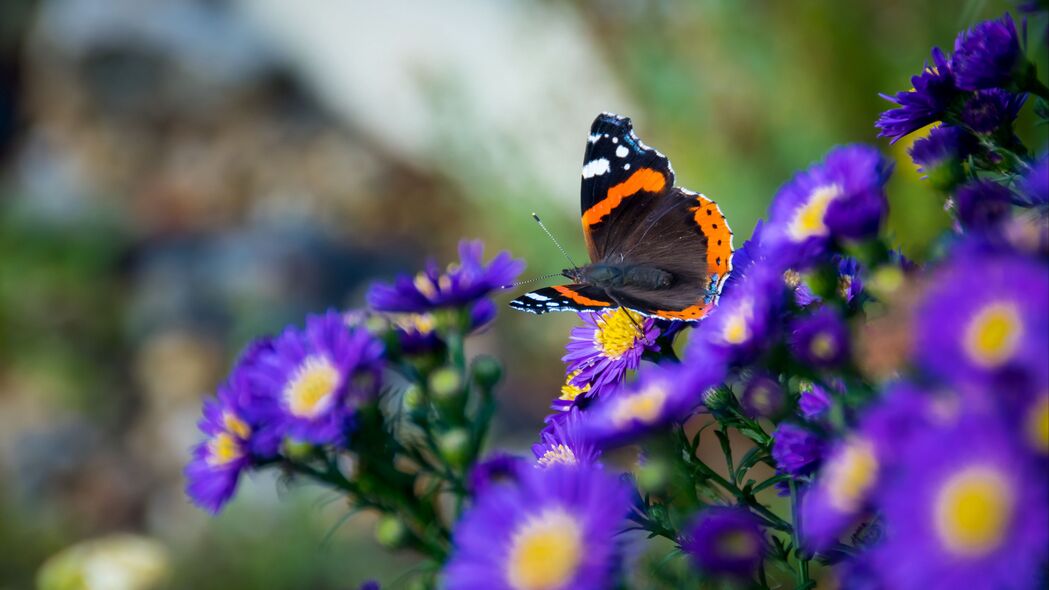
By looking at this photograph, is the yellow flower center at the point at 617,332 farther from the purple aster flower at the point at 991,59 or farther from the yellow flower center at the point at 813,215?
the purple aster flower at the point at 991,59

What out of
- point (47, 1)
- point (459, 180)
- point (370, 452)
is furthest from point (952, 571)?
point (47, 1)

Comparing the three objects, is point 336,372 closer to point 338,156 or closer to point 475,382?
point 475,382

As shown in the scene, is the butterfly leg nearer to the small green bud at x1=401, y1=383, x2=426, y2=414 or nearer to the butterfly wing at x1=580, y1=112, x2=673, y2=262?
the small green bud at x1=401, y1=383, x2=426, y2=414

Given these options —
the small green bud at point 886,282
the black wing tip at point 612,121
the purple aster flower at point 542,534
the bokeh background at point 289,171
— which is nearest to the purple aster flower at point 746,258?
the small green bud at point 886,282

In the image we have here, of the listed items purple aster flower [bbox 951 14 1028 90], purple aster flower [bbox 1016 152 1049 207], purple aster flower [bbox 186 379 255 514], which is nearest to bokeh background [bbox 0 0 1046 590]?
purple aster flower [bbox 186 379 255 514]

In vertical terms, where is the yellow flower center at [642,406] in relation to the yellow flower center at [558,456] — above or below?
below

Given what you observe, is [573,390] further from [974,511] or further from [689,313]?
[974,511]

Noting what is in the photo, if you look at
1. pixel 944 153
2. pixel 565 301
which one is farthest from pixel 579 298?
pixel 944 153
